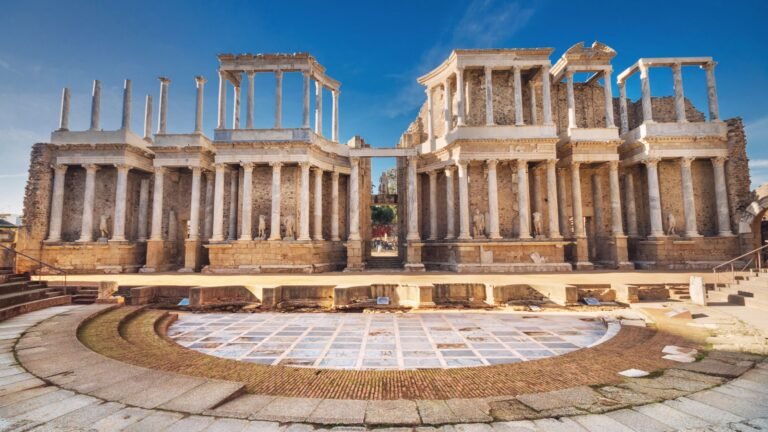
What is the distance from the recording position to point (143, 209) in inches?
898

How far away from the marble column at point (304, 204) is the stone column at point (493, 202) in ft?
36.7

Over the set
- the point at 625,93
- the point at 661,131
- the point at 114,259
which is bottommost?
the point at 114,259

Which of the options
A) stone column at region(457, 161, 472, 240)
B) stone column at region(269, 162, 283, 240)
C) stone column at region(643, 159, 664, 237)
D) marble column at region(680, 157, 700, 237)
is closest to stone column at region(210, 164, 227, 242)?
stone column at region(269, 162, 283, 240)

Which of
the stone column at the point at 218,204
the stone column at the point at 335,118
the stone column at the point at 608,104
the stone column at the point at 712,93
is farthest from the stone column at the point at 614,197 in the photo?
the stone column at the point at 218,204

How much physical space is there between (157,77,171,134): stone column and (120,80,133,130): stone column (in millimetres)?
A: 1660

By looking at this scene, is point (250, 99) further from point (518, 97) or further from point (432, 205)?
point (518, 97)

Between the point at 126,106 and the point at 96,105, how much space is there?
1866 mm

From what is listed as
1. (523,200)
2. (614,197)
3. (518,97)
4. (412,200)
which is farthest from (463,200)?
(614,197)

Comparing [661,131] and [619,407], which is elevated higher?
[661,131]

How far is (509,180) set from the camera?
2208cm

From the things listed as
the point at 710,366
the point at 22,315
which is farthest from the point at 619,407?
the point at 22,315

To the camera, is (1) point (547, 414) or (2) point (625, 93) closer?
(1) point (547, 414)

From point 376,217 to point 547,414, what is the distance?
45.1 m

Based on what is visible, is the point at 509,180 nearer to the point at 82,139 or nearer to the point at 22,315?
the point at 22,315
